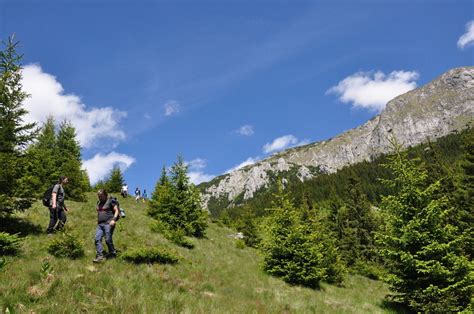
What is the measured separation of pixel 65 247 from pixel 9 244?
1.50 m

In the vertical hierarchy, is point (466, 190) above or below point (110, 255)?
above

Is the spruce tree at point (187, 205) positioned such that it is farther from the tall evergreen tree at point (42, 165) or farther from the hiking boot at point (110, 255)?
the hiking boot at point (110, 255)

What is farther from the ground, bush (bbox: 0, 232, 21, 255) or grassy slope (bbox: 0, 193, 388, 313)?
bush (bbox: 0, 232, 21, 255)

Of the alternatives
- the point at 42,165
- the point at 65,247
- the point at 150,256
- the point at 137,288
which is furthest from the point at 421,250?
the point at 42,165

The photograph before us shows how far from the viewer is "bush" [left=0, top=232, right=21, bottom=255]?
9148 millimetres

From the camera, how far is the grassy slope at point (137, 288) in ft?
22.7

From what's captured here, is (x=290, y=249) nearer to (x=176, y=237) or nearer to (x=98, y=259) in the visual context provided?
(x=176, y=237)

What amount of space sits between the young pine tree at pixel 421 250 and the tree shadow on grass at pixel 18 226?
14.8 metres

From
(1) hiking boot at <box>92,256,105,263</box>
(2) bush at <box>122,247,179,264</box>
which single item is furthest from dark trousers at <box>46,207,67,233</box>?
(2) bush at <box>122,247,179,264</box>

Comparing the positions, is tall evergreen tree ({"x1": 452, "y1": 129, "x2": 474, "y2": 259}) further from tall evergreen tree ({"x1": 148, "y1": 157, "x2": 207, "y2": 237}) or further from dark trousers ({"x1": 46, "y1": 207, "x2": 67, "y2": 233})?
dark trousers ({"x1": 46, "y1": 207, "x2": 67, "y2": 233})

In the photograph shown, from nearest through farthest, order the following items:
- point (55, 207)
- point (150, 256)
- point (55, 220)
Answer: point (150, 256) < point (55, 207) < point (55, 220)

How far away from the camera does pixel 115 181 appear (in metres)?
45.8

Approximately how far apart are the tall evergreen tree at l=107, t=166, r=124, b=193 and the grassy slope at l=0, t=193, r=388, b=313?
29362 millimetres

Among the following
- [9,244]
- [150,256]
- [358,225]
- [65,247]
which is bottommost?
[358,225]
